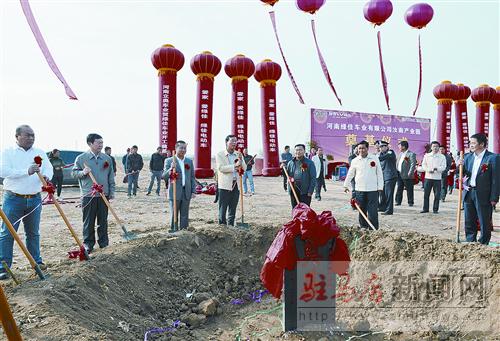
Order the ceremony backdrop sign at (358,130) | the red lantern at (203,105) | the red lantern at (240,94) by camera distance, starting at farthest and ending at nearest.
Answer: the ceremony backdrop sign at (358,130), the red lantern at (240,94), the red lantern at (203,105)

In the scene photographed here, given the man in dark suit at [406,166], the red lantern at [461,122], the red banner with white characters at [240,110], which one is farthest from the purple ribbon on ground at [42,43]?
the red lantern at [461,122]

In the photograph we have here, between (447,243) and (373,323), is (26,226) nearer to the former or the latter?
(373,323)

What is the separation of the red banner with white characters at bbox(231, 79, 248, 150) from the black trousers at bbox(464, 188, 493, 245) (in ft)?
40.6

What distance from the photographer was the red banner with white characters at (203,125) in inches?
653

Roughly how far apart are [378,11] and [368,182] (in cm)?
734

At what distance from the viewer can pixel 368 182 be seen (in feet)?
20.2

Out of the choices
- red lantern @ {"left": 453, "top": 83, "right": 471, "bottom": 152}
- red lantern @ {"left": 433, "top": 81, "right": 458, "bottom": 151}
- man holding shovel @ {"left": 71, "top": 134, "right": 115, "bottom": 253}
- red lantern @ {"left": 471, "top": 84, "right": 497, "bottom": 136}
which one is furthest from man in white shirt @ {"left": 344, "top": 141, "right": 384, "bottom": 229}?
red lantern @ {"left": 471, "top": 84, "right": 497, "bottom": 136}

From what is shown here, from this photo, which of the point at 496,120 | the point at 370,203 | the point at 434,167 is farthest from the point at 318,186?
the point at 496,120

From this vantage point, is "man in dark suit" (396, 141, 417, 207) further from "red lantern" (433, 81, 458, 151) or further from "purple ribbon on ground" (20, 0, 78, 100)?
"red lantern" (433, 81, 458, 151)

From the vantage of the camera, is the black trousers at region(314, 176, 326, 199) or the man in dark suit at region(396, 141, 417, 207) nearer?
the man in dark suit at region(396, 141, 417, 207)

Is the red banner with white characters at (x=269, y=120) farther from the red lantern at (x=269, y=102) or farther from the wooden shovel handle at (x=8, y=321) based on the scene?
the wooden shovel handle at (x=8, y=321)

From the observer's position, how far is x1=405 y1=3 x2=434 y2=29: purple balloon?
40.3ft

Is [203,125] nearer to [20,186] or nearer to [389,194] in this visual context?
[389,194]

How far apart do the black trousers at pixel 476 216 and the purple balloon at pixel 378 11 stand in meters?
7.70
